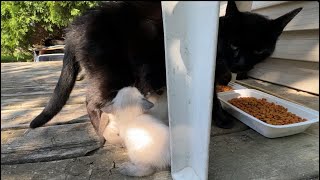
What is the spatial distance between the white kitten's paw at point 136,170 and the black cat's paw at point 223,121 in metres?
0.45

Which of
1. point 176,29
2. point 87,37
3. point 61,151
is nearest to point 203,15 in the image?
point 176,29

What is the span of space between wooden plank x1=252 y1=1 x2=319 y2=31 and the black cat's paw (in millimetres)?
485

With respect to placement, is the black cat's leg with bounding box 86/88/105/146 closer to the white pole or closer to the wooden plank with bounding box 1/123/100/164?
the wooden plank with bounding box 1/123/100/164

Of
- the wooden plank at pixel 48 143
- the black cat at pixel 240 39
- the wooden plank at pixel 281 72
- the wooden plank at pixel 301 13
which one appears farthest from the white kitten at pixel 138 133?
the wooden plank at pixel 281 72

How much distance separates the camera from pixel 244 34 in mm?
1231

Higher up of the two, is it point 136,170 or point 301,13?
point 301,13

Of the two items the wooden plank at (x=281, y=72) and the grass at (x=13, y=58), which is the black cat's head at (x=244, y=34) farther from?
the grass at (x=13, y=58)

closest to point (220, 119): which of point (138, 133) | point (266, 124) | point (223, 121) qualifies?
point (223, 121)

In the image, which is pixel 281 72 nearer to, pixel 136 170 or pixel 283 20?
pixel 283 20

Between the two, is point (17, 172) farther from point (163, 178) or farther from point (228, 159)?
point (228, 159)

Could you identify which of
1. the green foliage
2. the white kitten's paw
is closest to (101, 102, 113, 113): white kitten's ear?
the white kitten's paw

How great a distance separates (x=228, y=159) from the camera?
97cm

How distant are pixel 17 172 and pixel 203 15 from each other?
72cm

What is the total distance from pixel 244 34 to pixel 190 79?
58cm
